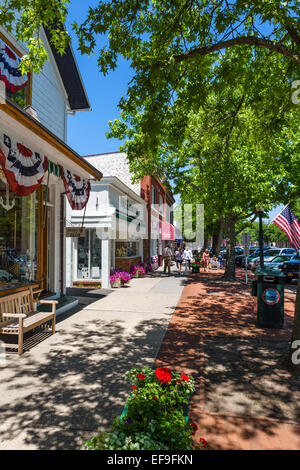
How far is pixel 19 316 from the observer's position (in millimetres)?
5105

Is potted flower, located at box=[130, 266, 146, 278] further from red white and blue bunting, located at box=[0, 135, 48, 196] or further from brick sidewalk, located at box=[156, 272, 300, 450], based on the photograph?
red white and blue bunting, located at box=[0, 135, 48, 196]

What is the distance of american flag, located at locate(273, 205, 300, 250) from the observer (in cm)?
1082

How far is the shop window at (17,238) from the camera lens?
7.11 meters

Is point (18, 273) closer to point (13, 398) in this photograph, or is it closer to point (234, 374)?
point (13, 398)

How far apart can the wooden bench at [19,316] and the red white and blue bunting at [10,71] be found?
5.06 meters

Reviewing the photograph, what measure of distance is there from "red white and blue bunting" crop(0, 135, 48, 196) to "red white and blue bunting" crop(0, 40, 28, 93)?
2437 mm

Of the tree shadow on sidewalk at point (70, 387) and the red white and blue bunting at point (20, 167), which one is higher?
the red white and blue bunting at point (20, 167)

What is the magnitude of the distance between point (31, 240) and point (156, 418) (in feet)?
22.2

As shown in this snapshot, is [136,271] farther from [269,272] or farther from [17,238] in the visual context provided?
[269,272]

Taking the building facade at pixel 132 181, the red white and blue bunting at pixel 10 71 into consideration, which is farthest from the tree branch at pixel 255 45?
the building facade at pixel 132 181

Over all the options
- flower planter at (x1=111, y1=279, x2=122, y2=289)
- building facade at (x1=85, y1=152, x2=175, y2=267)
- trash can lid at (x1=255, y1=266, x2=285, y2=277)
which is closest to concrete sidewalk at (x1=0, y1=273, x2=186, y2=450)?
trash can lid at (x1=255, y1=266, x2=285, y2=277)

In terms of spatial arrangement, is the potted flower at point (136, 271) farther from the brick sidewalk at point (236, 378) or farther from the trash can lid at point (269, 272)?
the trash can lid at point (269, 272)

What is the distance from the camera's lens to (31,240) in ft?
26.8
